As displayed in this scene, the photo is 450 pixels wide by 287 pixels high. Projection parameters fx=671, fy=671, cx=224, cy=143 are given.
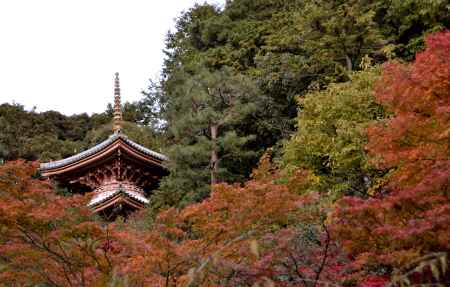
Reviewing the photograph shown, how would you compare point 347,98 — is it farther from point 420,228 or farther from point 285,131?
point 420,228

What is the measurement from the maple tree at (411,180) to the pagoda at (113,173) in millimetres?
10369

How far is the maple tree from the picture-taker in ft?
20.2

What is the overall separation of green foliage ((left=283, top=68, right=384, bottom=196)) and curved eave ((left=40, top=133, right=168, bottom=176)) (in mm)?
5192

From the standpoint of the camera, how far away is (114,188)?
18.7 metres

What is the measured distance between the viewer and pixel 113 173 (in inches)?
757

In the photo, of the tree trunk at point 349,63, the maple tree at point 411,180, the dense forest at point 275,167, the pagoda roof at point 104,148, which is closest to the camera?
the maple tree at point 411,180

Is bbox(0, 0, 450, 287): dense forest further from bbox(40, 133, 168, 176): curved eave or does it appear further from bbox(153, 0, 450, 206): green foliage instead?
bbox(40, 133, 168, 176): curved eave

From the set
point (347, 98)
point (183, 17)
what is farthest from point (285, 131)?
point (183, 17)

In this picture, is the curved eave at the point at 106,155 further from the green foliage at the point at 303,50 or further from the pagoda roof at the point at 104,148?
the green foliage at the point at 303,50

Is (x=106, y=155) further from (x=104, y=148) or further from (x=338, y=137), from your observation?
(x=338, y=137)

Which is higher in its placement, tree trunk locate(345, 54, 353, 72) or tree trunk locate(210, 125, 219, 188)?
tree trunk locate(345, 54, 353, 72)

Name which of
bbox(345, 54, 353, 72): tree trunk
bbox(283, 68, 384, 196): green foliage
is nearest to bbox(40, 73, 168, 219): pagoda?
bbox(283, 68, 384, 196): green foliage

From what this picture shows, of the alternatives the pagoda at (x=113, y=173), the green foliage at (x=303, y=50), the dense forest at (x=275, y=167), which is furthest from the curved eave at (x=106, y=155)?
the green foliage at (x=303, y=50)

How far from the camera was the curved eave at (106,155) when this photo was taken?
18.3m
